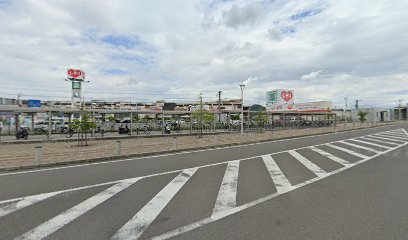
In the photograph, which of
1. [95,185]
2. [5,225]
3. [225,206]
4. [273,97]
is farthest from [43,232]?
[273,97]

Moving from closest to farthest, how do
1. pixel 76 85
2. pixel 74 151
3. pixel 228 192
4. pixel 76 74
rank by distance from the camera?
pixel 228 192 → pixel 74 151 → pixel 76 74 → pixel 76 85

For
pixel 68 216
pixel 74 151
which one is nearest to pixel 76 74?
pixel 74 151

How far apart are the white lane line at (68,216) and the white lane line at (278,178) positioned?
403cm

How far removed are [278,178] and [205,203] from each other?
9.87 ft

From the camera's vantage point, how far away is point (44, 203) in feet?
16.0

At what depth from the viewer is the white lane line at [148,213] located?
358cm

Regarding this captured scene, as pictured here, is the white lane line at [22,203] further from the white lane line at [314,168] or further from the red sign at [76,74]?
the red sign at [76,74]

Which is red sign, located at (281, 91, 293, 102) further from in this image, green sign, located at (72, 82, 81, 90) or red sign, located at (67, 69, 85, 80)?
green sign, located at (72, 82, 81, 90)

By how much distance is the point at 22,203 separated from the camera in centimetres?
488

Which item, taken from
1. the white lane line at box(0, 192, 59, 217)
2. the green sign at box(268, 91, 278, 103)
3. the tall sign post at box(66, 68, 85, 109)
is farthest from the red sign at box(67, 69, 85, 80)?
the white lane line at box(0, 192, 59, 217)

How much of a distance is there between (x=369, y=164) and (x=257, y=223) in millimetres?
7756

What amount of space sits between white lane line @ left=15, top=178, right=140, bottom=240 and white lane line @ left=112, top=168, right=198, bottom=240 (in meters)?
1.06

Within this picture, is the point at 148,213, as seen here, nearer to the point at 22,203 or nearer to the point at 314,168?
the point at 22,203

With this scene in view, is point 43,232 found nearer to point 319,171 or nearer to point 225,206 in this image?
point 225,206
